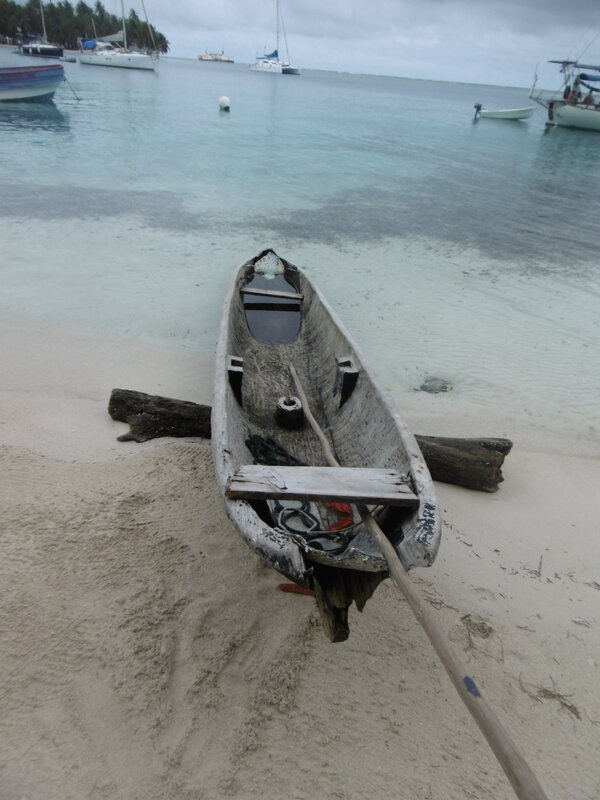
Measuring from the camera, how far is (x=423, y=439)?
4688mm

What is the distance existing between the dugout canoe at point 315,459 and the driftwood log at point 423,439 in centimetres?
61

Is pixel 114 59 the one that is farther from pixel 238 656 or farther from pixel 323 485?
pixel 238 656

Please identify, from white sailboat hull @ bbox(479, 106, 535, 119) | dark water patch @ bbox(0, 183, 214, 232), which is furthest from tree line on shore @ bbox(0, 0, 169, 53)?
dark water patch @ bbox(0, 183, 214, 232)

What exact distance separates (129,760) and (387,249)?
11554 millimetres

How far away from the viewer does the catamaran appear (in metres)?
43.3

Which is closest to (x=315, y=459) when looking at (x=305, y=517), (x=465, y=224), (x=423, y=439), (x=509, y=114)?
(x=305, y=517)

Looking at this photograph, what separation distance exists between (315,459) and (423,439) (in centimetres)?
122

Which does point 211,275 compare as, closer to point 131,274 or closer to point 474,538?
point 131,274

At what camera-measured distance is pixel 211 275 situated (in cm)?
983

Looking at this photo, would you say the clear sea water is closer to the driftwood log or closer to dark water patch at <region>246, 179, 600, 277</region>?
dark water patch at <region>246, 179, 600, 277</region>

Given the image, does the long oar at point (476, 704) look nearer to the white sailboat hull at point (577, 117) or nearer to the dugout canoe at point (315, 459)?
the dugout canoe at point (315, 459)

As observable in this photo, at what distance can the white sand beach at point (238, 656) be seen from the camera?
2414 millimetres

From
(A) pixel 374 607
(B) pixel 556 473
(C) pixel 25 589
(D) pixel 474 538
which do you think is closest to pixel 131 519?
(C) pixel 25 589

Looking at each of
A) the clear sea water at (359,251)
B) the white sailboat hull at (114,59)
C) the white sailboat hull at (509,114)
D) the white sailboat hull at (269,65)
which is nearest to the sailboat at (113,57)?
the white sailboat hull at (114,59)
